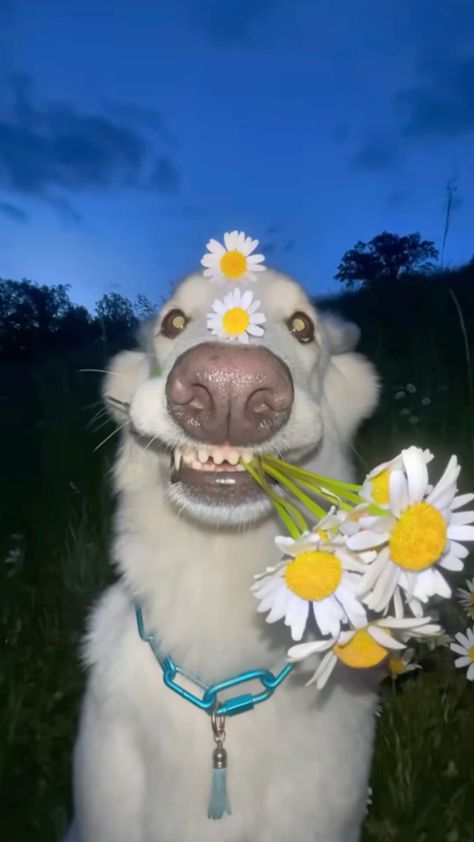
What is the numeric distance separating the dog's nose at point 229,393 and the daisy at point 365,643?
1.36ft

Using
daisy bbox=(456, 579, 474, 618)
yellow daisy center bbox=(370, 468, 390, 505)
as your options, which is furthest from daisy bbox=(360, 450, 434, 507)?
daisy bbox=(456, 579, 474, 618)

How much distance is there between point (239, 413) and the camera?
145 cm

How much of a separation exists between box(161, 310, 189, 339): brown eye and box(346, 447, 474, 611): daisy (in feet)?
3.11

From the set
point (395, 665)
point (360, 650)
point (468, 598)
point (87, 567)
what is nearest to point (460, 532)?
point (360, 650)

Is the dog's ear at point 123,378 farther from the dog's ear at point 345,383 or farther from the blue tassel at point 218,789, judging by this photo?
the blue tassel at point 218,789

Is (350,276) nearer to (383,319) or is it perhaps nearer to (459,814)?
(383,319)

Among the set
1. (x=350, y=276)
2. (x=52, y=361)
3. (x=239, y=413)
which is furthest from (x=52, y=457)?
(x=239, y=413)

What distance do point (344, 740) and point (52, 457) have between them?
3.88 metres

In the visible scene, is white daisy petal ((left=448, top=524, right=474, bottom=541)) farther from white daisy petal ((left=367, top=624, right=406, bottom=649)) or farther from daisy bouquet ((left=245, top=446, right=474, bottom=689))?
white daisy petal ((left=367, top=624, right=406, bottom=649))

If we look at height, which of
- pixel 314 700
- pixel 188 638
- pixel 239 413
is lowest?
pixel 314 700

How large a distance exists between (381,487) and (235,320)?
21.1 inches

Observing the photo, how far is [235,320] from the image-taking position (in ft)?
5.16

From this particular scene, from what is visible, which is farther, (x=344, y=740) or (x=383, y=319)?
→ (x=383, y=319)

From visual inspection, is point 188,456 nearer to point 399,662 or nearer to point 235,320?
point 235,320
